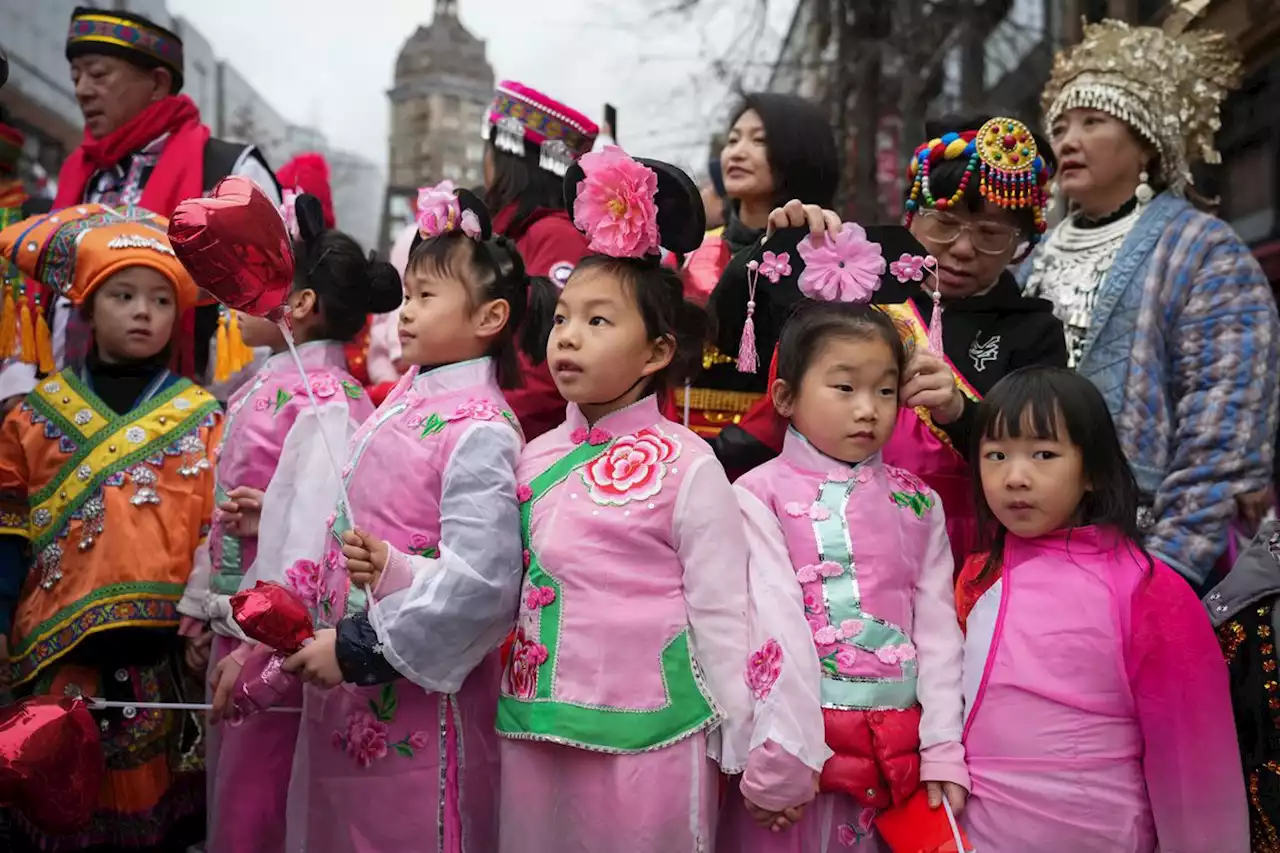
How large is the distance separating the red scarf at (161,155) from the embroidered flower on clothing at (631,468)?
2.06 m

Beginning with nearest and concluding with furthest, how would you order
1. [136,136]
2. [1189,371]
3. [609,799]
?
[609,799]
[1189,371]
[136,136]

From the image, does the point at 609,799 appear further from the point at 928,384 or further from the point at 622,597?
the point at 928,384

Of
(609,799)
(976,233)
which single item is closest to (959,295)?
(976,233)

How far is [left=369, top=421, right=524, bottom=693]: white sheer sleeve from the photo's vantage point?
2.24 meters

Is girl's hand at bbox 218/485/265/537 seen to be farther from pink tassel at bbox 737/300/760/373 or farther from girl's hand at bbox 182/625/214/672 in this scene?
pink tassel at bbox 737/300/760/373

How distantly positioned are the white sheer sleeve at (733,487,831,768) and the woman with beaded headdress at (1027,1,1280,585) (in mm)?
1355

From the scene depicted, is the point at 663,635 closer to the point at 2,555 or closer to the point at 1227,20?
the point at 2,555

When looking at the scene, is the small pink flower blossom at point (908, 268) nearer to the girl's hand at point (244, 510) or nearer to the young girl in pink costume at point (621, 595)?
the young girl in pink costume at point (621, 595)

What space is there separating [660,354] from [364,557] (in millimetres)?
765

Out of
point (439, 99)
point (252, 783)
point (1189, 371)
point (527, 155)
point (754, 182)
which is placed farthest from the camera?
point (439, 99)

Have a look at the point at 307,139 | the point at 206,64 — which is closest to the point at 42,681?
the point at 206,64

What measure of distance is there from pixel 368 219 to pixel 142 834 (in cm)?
2267

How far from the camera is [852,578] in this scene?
2324 millimetres

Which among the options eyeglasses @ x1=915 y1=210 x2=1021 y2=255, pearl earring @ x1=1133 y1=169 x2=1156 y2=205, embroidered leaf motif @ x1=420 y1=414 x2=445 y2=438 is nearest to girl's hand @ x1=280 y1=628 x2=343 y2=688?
embroidered leaf motif @ x1=420 y1=414 x2=445 y2=438
